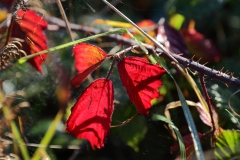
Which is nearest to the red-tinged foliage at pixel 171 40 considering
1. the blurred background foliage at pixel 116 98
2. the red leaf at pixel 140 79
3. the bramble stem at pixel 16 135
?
the blurred background foliage at pixel 116 98

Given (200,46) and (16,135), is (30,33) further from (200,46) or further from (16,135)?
(200,46)

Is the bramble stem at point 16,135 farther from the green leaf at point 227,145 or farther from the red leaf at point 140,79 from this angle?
the green leaf at point 227,145

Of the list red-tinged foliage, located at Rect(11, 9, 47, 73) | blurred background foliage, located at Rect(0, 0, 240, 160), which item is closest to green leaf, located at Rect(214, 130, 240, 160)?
blurred background foliage, located at Rect(0, 0, 240, 160)

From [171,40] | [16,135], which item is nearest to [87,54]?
[16,135]

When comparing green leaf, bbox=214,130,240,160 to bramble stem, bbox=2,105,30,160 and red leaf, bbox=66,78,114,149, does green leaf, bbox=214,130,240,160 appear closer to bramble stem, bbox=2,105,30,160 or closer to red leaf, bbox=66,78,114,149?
red leaf, bbox=66,78,114,149

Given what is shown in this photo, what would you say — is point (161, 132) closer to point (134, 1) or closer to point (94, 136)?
point (94, 136)

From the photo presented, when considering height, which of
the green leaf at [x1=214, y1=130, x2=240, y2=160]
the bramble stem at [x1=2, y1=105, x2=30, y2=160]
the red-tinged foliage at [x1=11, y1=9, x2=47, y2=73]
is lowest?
the green leaf at [x1=214, y1=130, x2=240, y2=160]

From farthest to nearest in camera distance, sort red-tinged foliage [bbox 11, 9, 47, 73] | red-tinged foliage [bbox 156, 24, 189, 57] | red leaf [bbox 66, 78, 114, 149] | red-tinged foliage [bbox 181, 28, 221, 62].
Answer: red-tinged foliage [bbox 181, 28, 221, 62], red-tinged foliage [bbox 156, 24, 189, 57], red-tinged foliage [bbox 11, 9, 47, 73], red leaf [bbox 66, 78, 114, 149]
